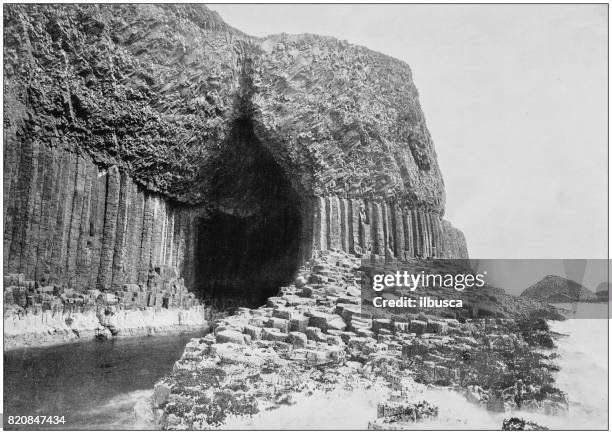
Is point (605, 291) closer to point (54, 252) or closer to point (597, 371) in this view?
point (597, 371)

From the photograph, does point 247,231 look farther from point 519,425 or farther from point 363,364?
point 519,425

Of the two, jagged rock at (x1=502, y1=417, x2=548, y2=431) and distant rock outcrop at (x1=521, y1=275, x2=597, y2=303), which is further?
distant rock outcrop at (x1=521, y1=275, x2=597, y2=303)

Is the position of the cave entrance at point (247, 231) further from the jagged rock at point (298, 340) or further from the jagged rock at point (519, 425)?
the jagged rock at point (519, 425)

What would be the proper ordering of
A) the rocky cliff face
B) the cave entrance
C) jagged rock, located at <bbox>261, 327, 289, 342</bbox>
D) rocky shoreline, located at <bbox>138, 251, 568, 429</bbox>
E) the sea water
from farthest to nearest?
1. the cave entrance
2. the rocky cliff face
3. jagged rock, located at <bbox>261, 327, 289, 342</bbox>
4. the sea water
5. rocky shoreline, located at <bbox>138, 251, 568, 429</bbox>

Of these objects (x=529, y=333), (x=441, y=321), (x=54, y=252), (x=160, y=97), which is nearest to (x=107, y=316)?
(x=54, y=252)

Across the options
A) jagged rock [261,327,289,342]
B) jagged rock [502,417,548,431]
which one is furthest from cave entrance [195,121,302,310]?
jagged rock [502,417,548,431]

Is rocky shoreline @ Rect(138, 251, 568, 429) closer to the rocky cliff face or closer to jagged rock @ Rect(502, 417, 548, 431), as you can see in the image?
jagged rock @ Rect(502, 417, 548, 431)

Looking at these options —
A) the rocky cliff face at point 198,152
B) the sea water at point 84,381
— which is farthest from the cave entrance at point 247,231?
the sea water at point 84,381
